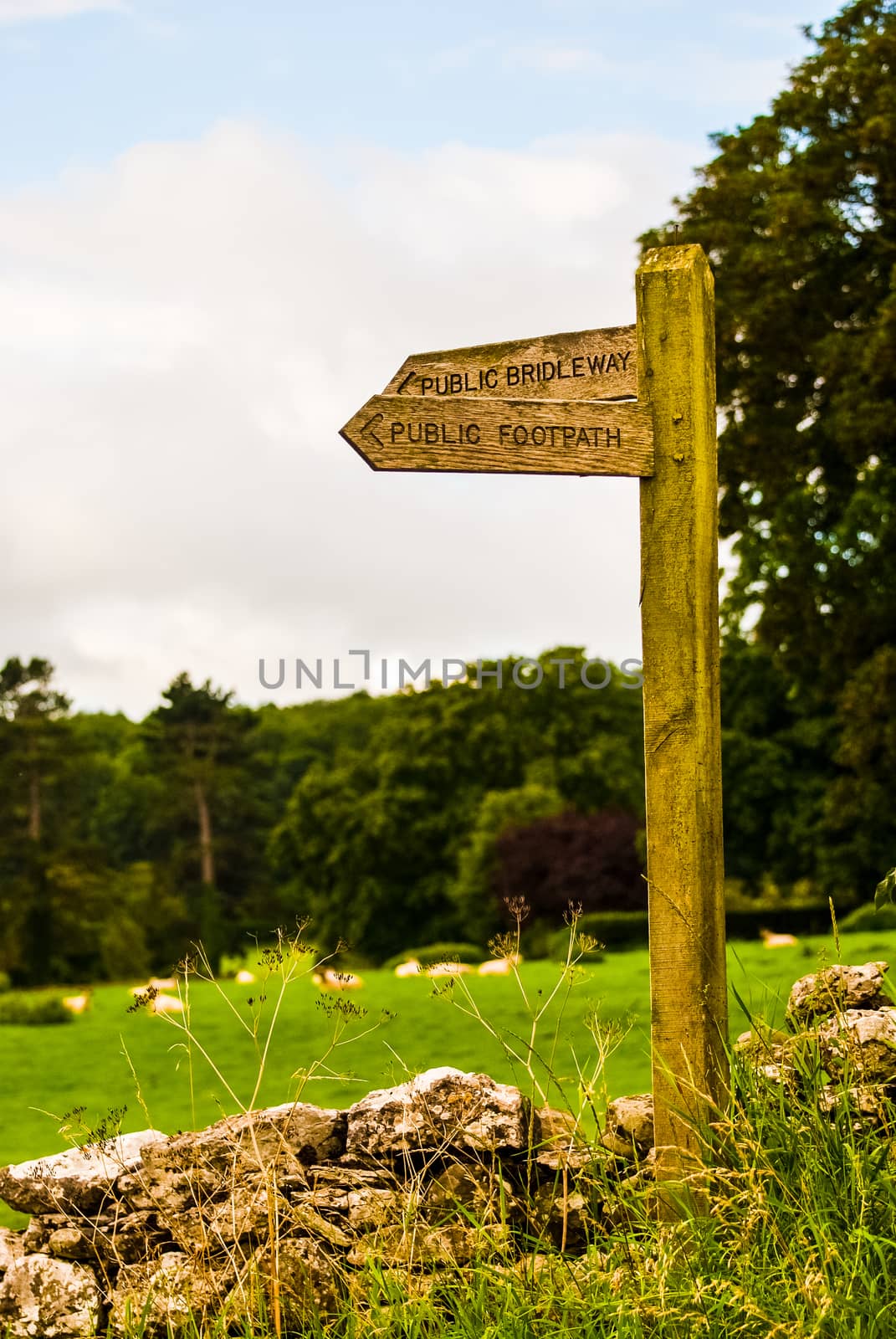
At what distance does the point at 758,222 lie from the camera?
54.5 ft

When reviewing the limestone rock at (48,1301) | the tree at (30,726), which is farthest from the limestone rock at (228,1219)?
the tree at (30,726)

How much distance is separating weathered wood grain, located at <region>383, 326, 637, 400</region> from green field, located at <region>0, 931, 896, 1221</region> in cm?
247

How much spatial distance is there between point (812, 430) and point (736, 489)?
1224 mm

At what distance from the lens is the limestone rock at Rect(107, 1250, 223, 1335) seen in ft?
12.8

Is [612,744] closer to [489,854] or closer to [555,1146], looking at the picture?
[489,854]

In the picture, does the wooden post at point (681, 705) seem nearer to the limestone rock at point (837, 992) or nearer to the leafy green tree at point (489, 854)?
the limestone rock at point (837, 992)

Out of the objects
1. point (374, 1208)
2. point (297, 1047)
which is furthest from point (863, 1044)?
point (297, 1047)

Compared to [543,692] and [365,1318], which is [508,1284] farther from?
[543,692]

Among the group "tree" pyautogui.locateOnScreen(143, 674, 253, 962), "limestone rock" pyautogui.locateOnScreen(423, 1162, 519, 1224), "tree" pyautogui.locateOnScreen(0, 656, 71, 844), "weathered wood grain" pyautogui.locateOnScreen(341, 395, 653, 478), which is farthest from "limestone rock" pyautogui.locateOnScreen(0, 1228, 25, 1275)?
"tree" pyautogui.locateOnScreen(143, 674, 253, 962)

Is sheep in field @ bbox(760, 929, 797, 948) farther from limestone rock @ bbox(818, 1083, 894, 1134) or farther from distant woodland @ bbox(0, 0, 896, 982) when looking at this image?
limestone rock @ bbox(818, 1083, 894, 1134)

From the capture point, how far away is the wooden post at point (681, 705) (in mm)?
4156

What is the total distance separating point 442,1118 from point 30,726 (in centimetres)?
3851

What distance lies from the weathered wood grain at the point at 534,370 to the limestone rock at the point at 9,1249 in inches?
120

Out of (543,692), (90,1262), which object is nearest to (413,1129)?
(90,1262)
